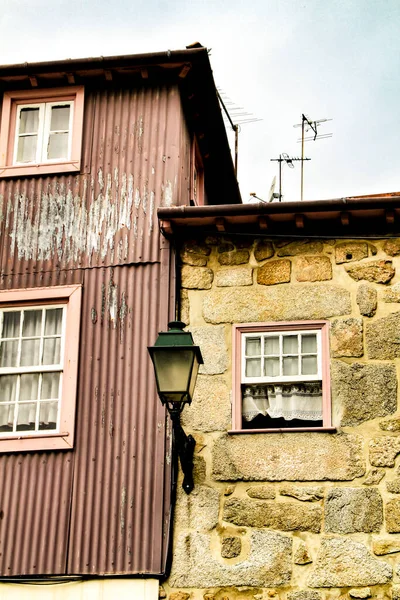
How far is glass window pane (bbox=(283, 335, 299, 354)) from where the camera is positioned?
9.82m

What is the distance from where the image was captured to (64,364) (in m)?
10.1

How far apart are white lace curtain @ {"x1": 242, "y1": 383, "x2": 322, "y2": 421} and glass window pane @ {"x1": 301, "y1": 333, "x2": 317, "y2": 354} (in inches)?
13.9

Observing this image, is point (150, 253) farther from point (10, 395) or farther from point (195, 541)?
point (195, 541)

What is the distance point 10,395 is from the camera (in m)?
10.2

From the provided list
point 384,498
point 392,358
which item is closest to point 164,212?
point 392,358

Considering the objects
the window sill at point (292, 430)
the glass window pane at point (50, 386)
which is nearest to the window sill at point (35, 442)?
the glass window pane at point (50, 386)

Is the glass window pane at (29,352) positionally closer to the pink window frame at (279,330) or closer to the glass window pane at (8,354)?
the glass window pane at (8,354)

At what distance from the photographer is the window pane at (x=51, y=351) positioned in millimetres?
10195

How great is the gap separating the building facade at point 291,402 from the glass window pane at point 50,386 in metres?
1.47

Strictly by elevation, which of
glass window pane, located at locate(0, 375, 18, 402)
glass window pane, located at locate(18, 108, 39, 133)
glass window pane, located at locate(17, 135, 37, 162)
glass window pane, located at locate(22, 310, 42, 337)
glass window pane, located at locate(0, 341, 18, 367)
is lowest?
glass window pane, located at locate(0, 375, 18, 402)

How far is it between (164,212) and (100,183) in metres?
1.11

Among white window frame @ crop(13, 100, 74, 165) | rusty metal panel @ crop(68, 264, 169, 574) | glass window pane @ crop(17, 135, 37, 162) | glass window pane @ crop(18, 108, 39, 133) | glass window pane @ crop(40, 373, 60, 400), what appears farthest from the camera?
glass window pane @ crop(18, 108, 39, 133)

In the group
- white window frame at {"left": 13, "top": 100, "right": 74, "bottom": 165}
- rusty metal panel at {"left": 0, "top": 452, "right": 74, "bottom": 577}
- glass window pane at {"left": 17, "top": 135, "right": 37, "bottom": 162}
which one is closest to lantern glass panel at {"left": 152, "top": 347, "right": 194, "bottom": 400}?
rusty metal panel at {"left": 0, "top": 452, "right": 74, "bottom": 577}

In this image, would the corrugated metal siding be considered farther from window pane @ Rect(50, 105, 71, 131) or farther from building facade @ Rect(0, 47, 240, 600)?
window pane @ Rect(50, 105, 71, 131)
